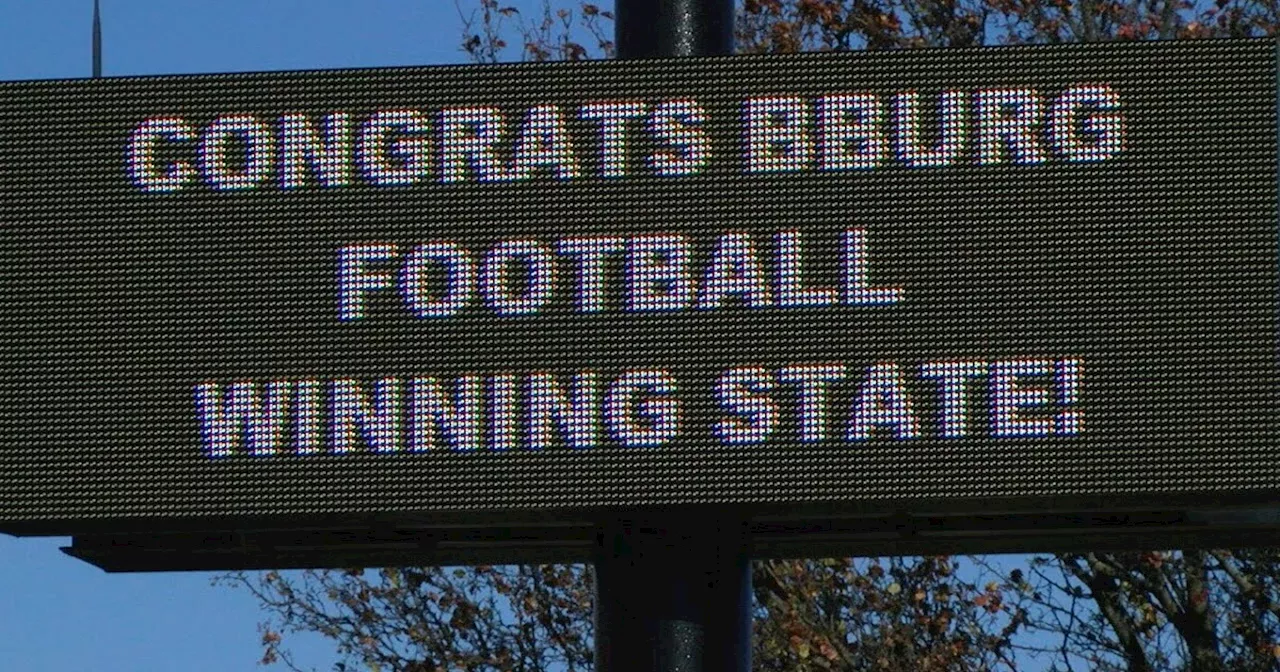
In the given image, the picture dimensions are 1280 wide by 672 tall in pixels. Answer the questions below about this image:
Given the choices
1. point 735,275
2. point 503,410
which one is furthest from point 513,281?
point 735,275

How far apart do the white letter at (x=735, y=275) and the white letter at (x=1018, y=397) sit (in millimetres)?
668

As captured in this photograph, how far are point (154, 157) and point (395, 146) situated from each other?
71cm

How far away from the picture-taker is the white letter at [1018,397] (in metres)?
7.58

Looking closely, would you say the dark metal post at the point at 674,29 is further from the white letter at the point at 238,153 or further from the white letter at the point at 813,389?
the white letter at the point at 813,389

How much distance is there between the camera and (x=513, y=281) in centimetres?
789

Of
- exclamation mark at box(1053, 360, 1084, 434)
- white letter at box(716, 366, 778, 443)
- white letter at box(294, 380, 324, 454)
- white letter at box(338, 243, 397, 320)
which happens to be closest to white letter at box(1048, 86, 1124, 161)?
exclamation mark at box(1053, 360, 1084, 434)

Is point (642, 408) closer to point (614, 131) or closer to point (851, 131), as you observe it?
point (614, 131)

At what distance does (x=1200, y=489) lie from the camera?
7484 mm

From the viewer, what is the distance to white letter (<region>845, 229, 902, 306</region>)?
776cm

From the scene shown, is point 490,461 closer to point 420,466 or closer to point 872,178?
point 420,466

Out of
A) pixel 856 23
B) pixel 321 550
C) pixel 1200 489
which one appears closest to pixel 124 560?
pixel 321 550

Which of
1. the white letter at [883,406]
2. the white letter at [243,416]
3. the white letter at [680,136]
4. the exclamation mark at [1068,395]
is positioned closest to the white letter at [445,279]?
the white letter at [243,416]

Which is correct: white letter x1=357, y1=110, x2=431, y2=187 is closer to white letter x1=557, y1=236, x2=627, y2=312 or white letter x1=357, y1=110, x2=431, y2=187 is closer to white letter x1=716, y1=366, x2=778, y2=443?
white letter x1=557, y1=236, x2=627, y2=312

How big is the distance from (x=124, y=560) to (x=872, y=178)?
2.62 m
